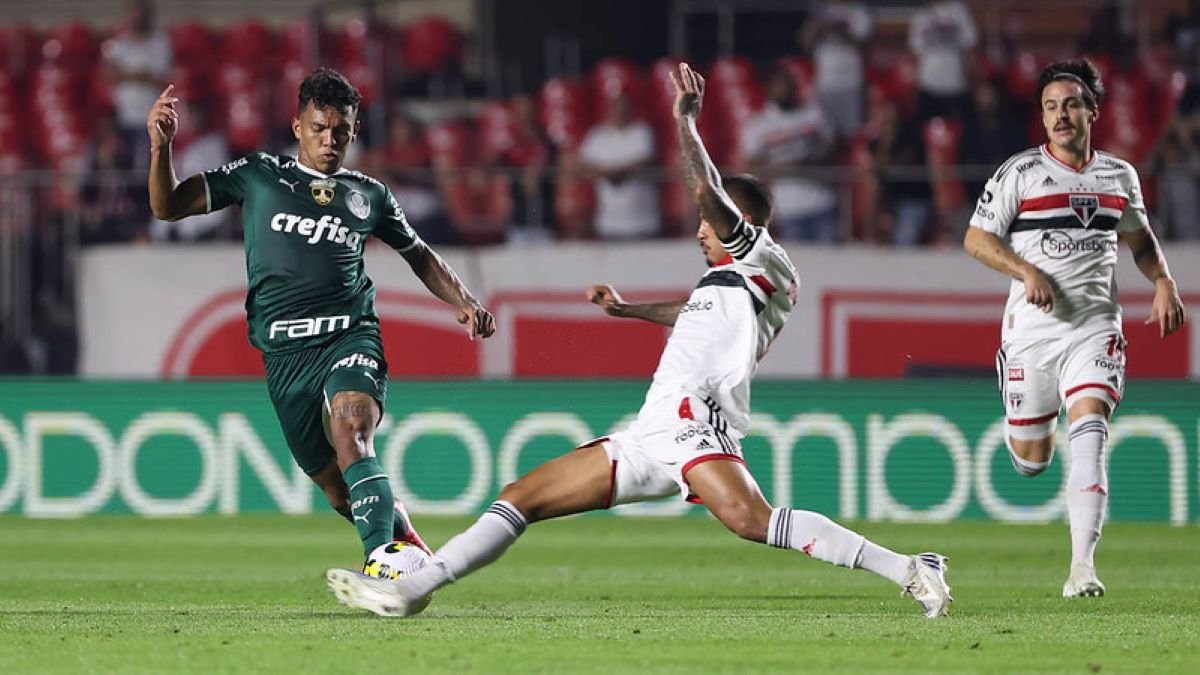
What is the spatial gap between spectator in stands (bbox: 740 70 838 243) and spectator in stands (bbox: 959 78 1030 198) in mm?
1255

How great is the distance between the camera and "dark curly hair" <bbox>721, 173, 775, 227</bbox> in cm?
785

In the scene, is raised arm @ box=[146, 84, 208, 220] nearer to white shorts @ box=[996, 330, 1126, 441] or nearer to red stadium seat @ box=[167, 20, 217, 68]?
white shorts @ box=[996, 330, 1126, 441]

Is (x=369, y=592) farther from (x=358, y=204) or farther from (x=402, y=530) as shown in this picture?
(x=358, y=204)

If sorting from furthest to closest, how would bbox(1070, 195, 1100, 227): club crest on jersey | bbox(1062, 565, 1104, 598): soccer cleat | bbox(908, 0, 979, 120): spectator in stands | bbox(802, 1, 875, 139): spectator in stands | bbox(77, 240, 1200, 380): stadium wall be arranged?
bbox(802, 1, 875, 139): spectator in stands < bbox(908, 0, 979, 120): spectator in stands < bbox(77, 240, 1200, 380): stadium wall < bbox(1070, 195, 1100, 227): club crest on jersey < bbox(1062, 565, 1104, 598): soccer cleat

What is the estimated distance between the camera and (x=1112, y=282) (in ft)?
30.8

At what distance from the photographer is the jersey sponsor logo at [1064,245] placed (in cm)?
929

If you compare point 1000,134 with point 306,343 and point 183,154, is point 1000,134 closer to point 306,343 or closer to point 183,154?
point 183,154

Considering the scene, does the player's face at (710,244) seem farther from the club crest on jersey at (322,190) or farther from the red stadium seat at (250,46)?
the red stadium seat at (250,46)

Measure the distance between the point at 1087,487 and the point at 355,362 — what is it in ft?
11.1

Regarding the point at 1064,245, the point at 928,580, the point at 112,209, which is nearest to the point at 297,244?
the point at 928,580

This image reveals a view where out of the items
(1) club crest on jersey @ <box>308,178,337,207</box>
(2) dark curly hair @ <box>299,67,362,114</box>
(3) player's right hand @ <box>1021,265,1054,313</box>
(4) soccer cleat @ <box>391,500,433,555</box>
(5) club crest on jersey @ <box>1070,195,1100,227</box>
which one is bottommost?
(4) soccer cleat @ <box>391,500,433,555</box>

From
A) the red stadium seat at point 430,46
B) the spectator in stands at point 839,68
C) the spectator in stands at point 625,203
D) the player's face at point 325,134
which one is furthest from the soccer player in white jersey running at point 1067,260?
the red stadium seat at point 430,46

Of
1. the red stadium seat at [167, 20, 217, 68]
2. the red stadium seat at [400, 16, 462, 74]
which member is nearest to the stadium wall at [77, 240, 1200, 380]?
the red stadium seat at [400, 16, 462, 74]

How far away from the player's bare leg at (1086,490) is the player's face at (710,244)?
7.52ft
